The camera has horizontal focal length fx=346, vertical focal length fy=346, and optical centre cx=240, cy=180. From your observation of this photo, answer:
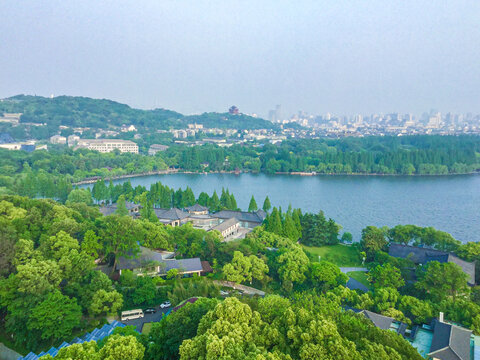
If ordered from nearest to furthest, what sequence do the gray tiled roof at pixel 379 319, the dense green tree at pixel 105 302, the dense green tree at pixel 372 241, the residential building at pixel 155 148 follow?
the gray tiled roof at pixel 379 319
the dense green tree at pixel 105 302
the dense green tree at pixel 372 241
the residential building at pixel 155 148

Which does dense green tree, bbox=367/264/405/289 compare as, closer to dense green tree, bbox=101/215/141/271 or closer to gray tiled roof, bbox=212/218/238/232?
gray tiled roof, bbox=212/218/238/232

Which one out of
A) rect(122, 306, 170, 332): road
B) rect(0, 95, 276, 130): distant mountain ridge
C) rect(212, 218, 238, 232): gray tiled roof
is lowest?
rect(122, 306, 170, 332): road

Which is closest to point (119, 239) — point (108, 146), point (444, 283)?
point (444, 283)

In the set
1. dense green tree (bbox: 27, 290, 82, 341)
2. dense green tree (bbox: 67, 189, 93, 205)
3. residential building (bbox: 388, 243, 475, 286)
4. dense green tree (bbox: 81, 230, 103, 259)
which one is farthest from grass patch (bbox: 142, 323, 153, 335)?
dense green tree (bbox: 67, 189, 93, 205)

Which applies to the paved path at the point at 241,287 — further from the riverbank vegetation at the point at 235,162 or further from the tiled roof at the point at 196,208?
the riverbank vegetation at the point at 235,162

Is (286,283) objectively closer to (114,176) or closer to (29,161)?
(114,176)

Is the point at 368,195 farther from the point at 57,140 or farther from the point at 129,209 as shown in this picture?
the point at 57,140

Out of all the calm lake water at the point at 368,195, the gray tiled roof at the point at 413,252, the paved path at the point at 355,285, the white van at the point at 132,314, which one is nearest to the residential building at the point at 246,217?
the calm lake water at the point at 368,195
